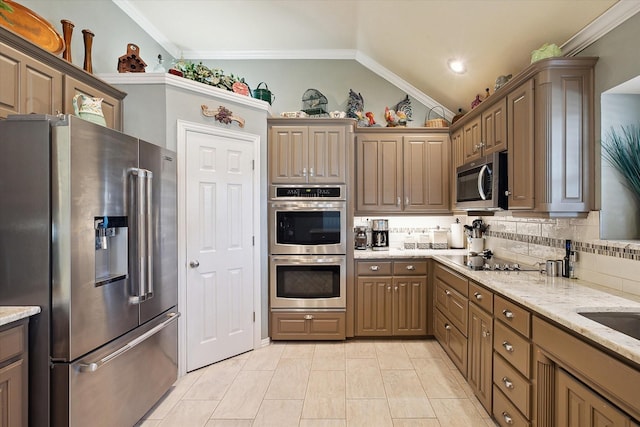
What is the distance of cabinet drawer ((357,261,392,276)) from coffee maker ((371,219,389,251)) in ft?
1.47

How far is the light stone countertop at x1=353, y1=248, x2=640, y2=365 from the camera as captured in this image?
1152mm

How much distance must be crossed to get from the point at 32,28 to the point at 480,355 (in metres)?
3.56

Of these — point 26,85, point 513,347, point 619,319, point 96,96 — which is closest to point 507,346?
point 513,347

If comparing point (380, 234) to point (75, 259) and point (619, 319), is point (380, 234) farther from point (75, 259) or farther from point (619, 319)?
point (75, 259)

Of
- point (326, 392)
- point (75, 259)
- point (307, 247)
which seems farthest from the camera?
point (307, 247)

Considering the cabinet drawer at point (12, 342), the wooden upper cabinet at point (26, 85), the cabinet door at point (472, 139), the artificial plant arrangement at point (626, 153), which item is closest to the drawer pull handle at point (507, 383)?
the artificial plant arrangement at point (626, 153)

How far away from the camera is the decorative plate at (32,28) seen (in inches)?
71.8

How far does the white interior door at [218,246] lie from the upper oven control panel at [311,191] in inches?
13.3

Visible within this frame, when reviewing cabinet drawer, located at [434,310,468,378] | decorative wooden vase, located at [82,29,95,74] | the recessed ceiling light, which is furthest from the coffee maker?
decorative wooden vase, located at [82,29,95,74]

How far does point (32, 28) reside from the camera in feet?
6.33

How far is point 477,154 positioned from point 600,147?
40.6 inches

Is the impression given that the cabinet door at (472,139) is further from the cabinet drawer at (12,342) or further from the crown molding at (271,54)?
the cabinet drawer at (12,342)

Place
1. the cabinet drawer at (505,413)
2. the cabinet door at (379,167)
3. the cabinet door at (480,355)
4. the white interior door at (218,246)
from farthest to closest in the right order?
the cabinet door at (379,167)
the white interior door at (218,246)
the cabinet door at (480,355)
the cabinet drawer at (505,413)

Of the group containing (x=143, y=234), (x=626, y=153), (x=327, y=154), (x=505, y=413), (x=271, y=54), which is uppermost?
(x=271, y=54)
